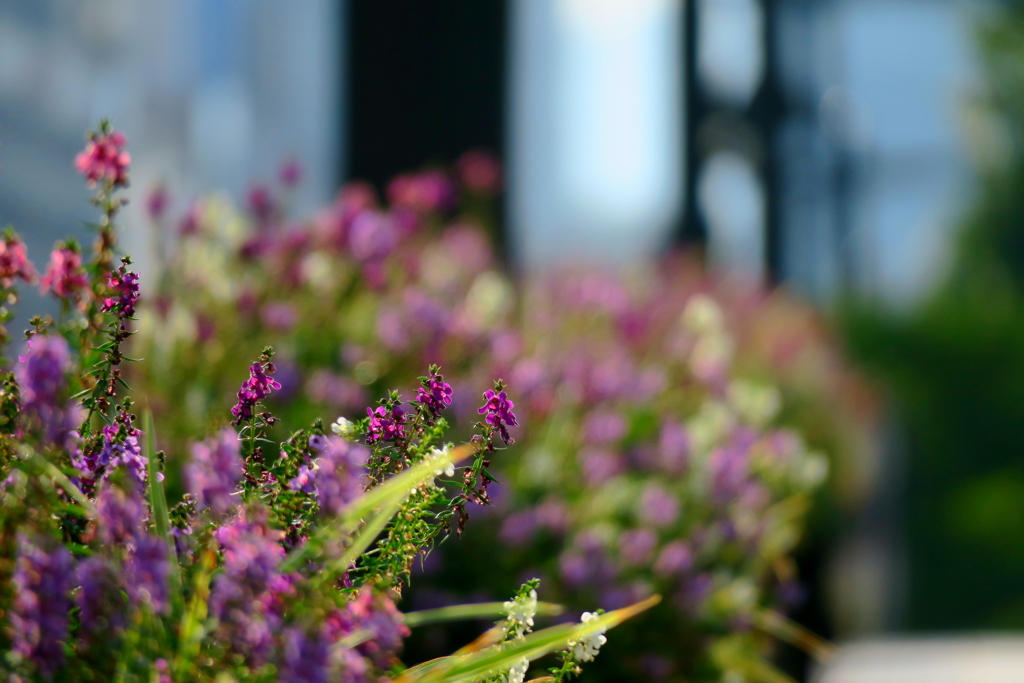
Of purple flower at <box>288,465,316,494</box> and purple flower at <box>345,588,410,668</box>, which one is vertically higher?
purple flower at <box>288,465,316,494</box>

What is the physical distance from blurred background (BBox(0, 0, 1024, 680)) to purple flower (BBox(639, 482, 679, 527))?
4.19 ft

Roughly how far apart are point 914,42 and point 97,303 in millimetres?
18151

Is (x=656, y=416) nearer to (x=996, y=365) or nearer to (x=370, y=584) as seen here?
(x=370, y=584)

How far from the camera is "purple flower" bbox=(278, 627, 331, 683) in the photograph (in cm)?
70

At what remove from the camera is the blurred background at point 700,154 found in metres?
4.39

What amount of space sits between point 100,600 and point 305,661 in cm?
16

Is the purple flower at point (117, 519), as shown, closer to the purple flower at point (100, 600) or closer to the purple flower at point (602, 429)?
the purple flower at point (100, 600)

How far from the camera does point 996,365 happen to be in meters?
17.1

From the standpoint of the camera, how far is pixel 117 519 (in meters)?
0.74

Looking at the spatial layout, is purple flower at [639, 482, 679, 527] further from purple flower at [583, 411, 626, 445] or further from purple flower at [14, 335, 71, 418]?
purple flower at [14, 335, 71, 418]

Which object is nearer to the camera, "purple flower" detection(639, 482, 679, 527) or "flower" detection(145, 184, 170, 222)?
"flower" detection(145, 184, 170, 222)

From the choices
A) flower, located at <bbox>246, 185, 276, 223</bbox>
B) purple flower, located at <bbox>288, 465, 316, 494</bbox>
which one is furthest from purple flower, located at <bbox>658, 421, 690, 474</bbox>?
purple flower, located at <bbox>288, 465, 316, 494</bbox>

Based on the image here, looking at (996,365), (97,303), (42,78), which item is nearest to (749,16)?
(42,78)

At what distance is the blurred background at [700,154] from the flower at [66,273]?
1.45 meters
